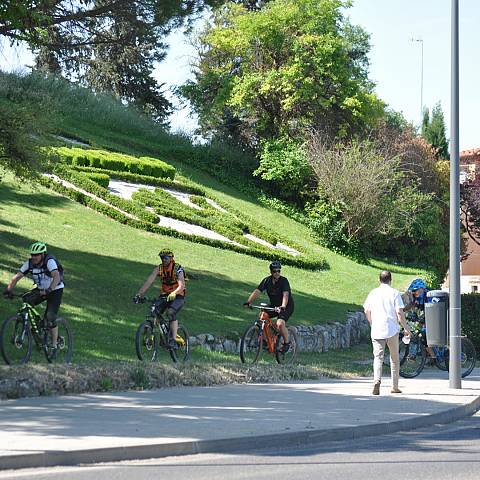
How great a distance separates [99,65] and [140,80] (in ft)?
8.82

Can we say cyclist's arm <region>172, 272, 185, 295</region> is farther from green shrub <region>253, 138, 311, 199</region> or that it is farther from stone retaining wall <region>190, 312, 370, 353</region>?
green shrub <region>253, 138, 311, 199</region>

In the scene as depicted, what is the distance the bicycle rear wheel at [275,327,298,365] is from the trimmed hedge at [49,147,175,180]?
839 inches

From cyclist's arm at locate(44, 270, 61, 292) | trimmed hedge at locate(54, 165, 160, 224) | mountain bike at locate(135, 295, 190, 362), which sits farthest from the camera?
trimmed hedge at locate(54, 165, 160, 224)

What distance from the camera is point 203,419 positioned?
12055mm

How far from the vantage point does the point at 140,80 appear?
67750 millimetres

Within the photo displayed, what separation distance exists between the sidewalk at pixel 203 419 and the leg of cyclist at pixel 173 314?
2.36 metres

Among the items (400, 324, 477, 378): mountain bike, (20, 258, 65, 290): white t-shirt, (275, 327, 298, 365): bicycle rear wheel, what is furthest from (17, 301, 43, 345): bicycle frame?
(400, 324, 477, 378): mountain bike

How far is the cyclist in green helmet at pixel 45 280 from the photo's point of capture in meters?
17.0

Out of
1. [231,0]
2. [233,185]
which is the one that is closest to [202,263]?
[233,185]

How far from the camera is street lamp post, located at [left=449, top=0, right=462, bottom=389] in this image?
1762 cm

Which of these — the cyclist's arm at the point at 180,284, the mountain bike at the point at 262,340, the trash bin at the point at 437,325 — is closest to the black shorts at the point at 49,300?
the cyclist's arm at the point at 180,284

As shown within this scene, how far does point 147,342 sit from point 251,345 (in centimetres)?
221

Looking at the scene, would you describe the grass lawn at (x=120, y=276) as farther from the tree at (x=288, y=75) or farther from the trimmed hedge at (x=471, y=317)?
the tree at (x=288, y=75)

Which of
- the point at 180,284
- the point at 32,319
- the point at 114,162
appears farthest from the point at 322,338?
the point at 114,162
